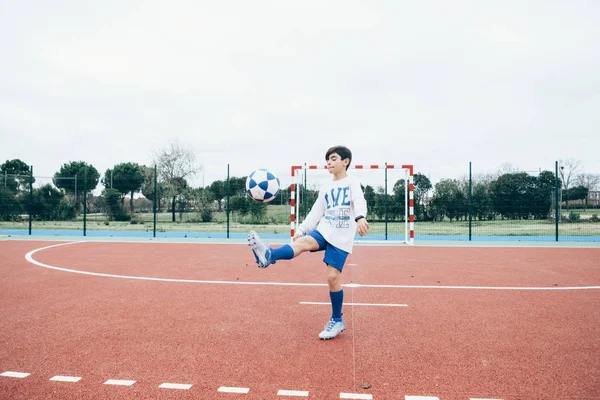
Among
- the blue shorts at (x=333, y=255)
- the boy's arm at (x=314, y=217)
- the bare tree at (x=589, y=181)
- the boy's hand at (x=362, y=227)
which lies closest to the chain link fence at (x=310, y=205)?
the bare tree at (x=589, y=181)

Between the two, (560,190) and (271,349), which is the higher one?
(560,190)

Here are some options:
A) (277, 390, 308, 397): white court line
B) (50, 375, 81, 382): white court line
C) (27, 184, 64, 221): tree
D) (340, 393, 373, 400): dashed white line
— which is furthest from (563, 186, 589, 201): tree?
(27, 184, 64, 221): tree

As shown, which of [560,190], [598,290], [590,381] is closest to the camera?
[590,381]

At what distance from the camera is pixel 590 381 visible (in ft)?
9.41

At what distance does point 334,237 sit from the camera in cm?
401

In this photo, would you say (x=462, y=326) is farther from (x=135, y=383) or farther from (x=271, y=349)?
(x=135, y=383)

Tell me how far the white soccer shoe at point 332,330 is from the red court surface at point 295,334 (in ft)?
0.24

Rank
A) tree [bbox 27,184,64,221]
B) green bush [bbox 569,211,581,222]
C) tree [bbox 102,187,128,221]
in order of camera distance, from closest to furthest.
A: green bush [bbox 569,211,581,222] → tree [bbox 27,184,64,221] → tree [bbox 102,187,128,221]

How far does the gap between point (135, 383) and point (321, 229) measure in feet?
7.03

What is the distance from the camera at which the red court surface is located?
2.82 m

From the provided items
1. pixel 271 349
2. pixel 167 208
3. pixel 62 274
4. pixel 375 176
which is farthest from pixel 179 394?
pixel 167 208

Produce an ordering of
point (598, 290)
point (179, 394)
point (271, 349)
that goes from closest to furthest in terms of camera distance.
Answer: point (179, 394) < point (271, 349) < point (598, 290)

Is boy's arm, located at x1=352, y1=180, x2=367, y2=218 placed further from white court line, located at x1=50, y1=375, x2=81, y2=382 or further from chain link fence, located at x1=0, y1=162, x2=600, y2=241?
chain link fence, located at x1=0, y1=162, x2=600, y2=241

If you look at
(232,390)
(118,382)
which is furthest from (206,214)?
(232,390)
